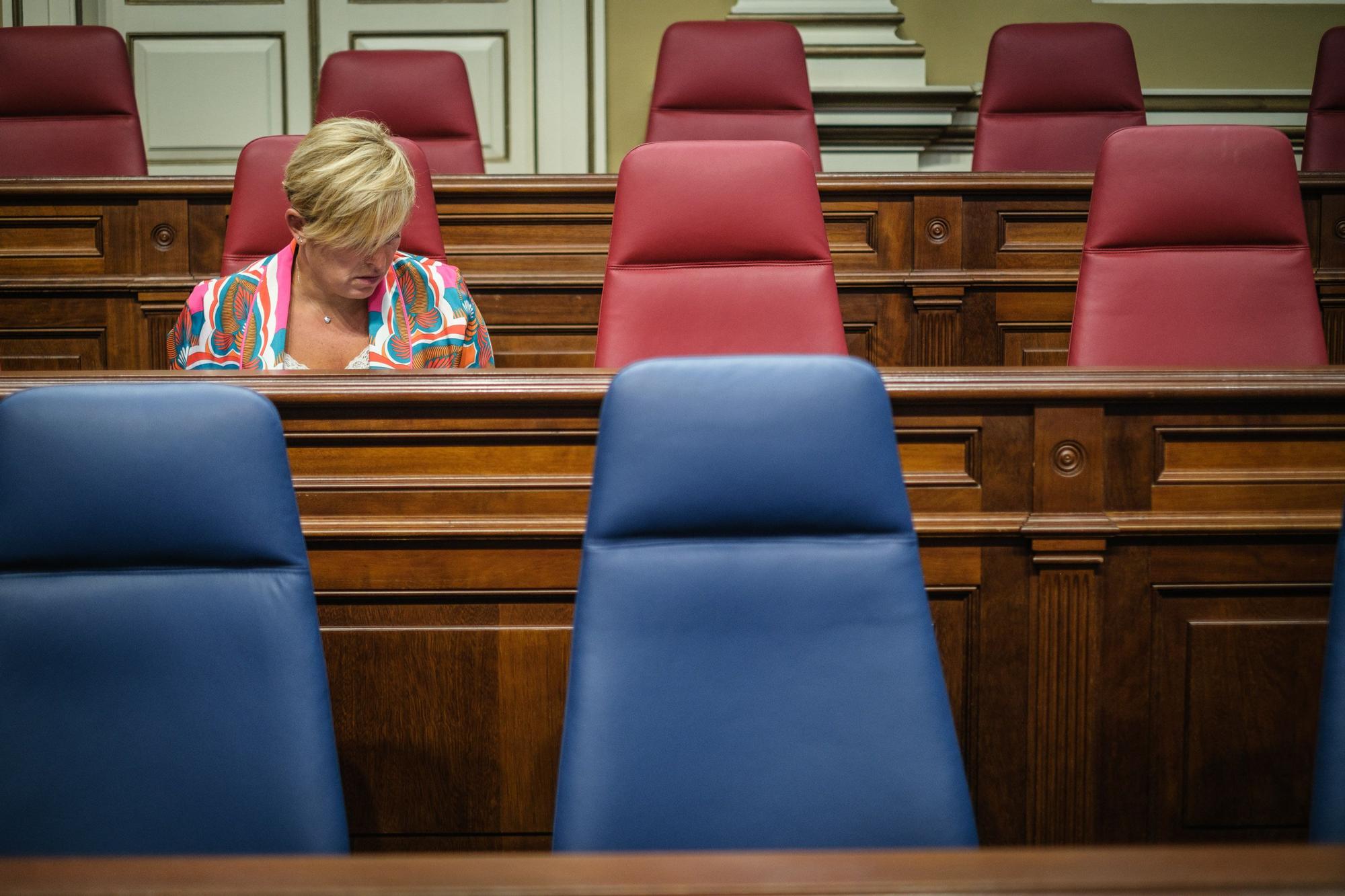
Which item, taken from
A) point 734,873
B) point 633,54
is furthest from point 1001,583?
point 633,54

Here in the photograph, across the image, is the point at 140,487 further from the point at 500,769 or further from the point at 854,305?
the point at 854,305

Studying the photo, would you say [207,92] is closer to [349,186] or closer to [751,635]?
[349,186]

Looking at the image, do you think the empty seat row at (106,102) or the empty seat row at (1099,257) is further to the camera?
the empty seat row at (106,102)

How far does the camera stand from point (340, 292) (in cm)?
149

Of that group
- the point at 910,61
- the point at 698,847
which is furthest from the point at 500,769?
the point at 910,61

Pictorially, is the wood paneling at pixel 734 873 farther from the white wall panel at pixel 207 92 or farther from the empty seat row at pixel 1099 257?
the white wall panel at pixel 207 92

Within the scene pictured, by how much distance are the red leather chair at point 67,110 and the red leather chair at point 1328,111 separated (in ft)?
9.04

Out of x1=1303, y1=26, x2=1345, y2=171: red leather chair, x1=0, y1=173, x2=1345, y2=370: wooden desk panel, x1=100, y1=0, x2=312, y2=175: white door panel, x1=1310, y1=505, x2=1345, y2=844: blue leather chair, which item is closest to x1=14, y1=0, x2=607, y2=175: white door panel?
x1=100, y1=0, x2=312, y2=175: white door panel

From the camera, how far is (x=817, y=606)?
0.71 meters

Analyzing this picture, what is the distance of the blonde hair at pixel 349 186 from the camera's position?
4.57 feet

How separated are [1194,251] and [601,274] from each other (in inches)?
39.2

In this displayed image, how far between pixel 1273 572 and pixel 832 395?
620 mm

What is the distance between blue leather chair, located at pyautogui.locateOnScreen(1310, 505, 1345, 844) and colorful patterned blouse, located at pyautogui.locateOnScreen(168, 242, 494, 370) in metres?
1.11

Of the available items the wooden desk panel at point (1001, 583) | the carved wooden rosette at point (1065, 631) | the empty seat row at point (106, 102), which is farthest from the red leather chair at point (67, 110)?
the carved wooden rosette at point (1065, 631)
